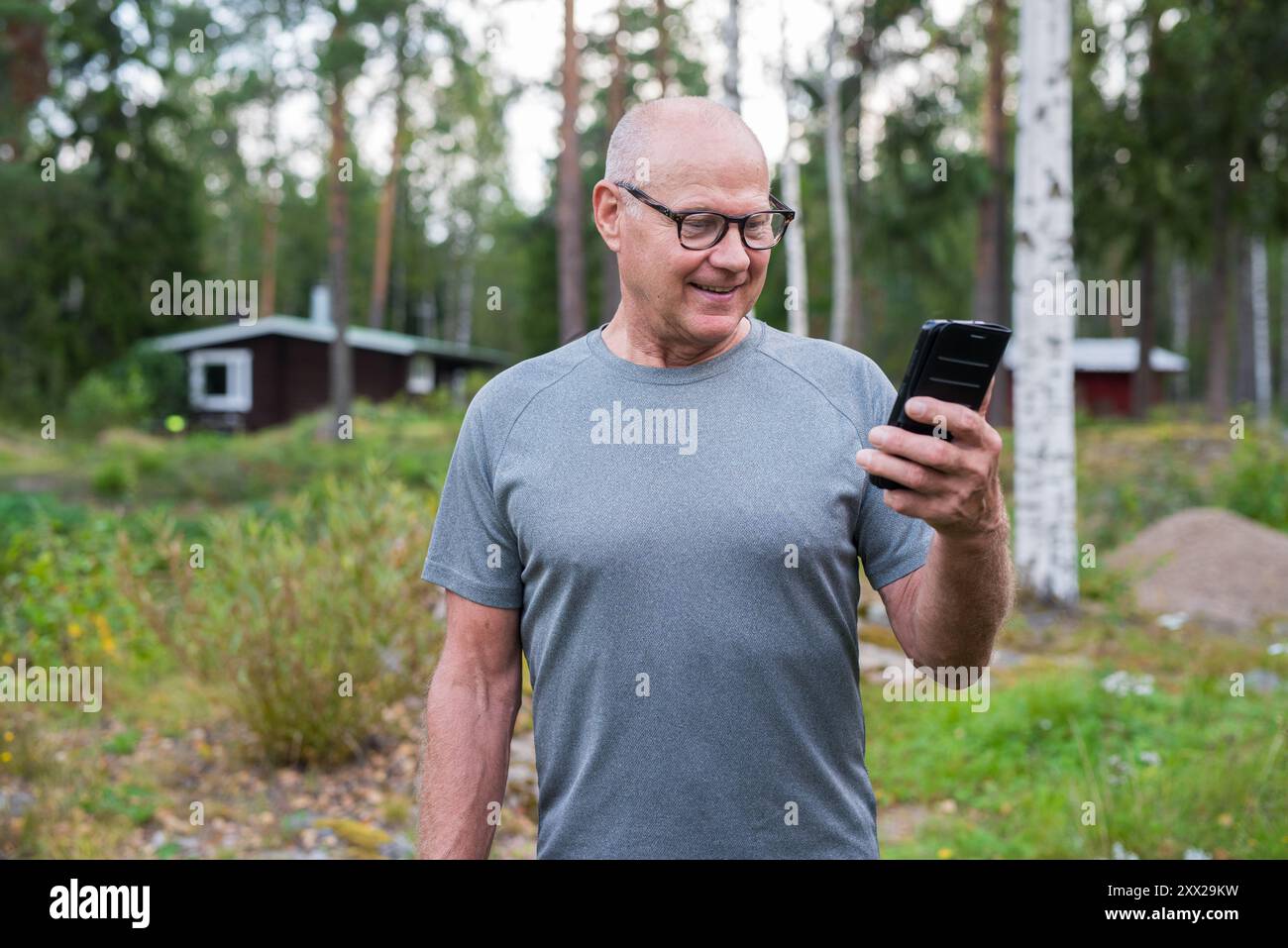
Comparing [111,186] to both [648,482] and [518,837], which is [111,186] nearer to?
[518,837]

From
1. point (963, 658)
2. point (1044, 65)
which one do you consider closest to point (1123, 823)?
point (963, 658)

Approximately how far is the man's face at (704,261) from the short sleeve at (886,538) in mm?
315

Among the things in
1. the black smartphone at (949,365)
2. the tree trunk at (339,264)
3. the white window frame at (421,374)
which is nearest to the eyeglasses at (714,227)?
the black smartphone at (949,365)

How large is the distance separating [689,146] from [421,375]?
38433mm

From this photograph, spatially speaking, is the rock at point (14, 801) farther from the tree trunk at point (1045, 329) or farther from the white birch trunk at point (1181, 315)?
the white birch trunk at point (1181, 315)

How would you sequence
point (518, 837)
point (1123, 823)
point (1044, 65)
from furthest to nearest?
point (1044, 65), point (518, 837), point (1123, 823)

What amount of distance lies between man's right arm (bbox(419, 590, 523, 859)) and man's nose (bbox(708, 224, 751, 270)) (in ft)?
2.39

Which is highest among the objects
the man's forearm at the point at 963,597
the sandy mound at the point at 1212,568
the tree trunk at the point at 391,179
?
the tree trunk at the point at 391,179

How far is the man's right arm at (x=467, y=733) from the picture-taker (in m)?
2.19

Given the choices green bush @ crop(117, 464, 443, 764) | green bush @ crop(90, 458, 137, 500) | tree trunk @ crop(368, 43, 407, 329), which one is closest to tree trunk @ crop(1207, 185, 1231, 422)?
tree trunk @ crop(368, 43, 407, 329)

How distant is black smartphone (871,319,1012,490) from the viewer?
168 cm

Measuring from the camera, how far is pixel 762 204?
6.89 ft

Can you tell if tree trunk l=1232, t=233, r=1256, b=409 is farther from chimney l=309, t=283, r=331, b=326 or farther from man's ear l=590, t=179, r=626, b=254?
man's ear l=590, t=179, r=626, b=254
